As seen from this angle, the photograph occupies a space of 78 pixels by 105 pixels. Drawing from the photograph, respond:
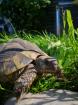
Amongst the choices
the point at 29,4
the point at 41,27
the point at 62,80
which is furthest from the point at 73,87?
the point at 41,27

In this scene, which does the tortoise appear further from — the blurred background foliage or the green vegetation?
the blurred background foliage

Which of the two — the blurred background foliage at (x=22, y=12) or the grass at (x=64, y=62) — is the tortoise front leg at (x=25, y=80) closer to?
the grass at (x=64, y=62)

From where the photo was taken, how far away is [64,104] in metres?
3.36

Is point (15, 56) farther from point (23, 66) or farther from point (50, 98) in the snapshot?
point (50, 98)

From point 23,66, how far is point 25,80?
0.45 ft

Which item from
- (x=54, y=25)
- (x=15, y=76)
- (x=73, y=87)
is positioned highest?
(x=15, y=76)

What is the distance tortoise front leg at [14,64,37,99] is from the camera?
3.40 metres

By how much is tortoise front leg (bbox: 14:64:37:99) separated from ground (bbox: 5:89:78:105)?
12cm

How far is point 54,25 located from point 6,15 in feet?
7.02

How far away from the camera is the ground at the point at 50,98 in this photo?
3.43 meters

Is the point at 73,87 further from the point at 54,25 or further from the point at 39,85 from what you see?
the point at 54,25

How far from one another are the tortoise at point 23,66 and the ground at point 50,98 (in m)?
0.13

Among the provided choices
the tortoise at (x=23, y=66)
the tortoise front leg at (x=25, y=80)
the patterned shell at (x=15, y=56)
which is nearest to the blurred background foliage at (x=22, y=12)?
the patterned shell at (x=15, y=56)

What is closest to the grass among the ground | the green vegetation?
the green vegetation
